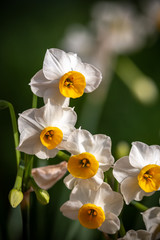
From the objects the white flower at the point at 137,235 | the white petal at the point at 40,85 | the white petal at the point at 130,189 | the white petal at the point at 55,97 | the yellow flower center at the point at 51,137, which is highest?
the white petal at the point at 40,85

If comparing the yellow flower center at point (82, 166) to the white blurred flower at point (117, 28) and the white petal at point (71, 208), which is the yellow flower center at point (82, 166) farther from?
the white blurred flower at point (117, 28)

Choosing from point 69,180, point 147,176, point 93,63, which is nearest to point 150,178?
point 147,176

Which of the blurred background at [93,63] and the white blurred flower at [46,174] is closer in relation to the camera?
the white blurred flower at [46,174]

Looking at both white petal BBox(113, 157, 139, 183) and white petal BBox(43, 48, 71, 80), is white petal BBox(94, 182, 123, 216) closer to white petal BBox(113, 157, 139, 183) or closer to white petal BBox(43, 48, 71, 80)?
white petal BBox(113, 157, 139, 183)

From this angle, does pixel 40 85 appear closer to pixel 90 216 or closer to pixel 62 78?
pixel 62 78

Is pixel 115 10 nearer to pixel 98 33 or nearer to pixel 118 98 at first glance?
pixel 98 33

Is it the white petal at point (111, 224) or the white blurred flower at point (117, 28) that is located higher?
the white blurred flower at point (117, 28)

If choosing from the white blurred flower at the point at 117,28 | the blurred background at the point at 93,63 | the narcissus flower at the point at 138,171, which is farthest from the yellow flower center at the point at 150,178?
the white blurred flower at the point at 117,28

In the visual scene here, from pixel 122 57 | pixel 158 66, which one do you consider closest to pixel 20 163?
pixel 122 57
